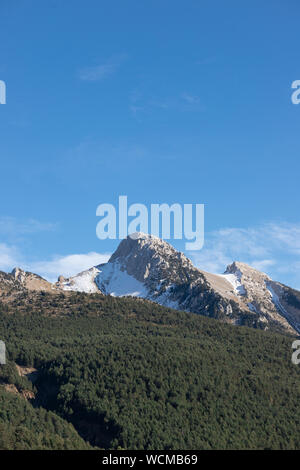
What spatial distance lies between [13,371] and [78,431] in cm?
3089

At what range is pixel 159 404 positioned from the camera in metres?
183

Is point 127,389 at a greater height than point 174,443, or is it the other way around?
point 127,389

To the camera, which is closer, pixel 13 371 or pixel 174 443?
pixel 174 443

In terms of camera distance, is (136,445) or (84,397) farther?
(84,397)

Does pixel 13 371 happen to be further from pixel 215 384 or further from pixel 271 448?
pixel 271 448

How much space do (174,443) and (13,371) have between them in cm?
5790
